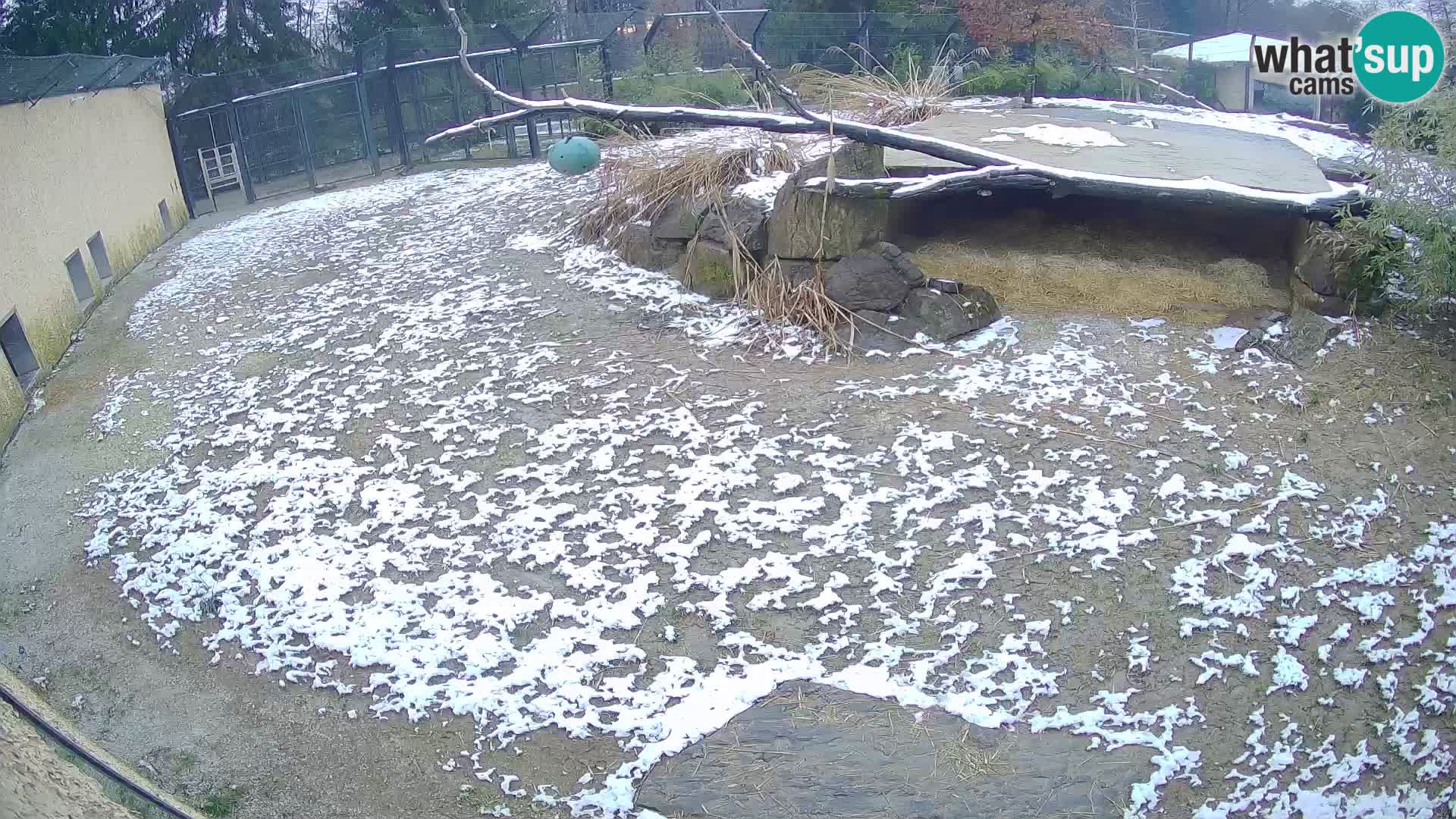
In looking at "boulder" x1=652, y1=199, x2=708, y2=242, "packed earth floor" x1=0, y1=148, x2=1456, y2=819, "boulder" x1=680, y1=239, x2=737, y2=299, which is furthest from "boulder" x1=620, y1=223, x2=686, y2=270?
"packed earth floor" x1=0, y1=148, x2=1456, y2=819

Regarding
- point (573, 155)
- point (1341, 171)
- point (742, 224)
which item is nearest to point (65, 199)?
point (573, 155)

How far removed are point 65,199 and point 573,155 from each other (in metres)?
4.03

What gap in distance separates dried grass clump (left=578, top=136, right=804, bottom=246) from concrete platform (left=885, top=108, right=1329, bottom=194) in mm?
991

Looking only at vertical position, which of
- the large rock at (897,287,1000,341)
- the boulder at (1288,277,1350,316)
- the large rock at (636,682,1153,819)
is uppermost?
the large rock at (897,287,1000,341)

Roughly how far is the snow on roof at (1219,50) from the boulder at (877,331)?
16.6 meters

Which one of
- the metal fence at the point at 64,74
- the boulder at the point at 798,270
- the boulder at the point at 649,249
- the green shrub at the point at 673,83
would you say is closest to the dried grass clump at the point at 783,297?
the boulder at the point at 798,270

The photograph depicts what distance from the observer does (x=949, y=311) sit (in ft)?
18.8

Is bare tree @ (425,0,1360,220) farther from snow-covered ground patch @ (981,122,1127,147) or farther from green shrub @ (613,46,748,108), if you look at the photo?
green shrub @ (613,46,748,108)

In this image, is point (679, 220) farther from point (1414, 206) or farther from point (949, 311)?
point (1414, 206)

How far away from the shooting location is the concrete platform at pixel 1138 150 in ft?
19.7

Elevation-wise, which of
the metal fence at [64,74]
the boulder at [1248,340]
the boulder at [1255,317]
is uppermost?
the metal fence at [64,74]

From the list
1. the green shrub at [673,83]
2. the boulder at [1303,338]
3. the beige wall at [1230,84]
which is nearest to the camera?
the boulder at [1303,338]

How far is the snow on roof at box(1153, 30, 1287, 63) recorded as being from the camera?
19.8m

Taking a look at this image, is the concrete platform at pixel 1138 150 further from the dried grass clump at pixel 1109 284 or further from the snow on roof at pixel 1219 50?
the snow on roof at pixel 1219 50
